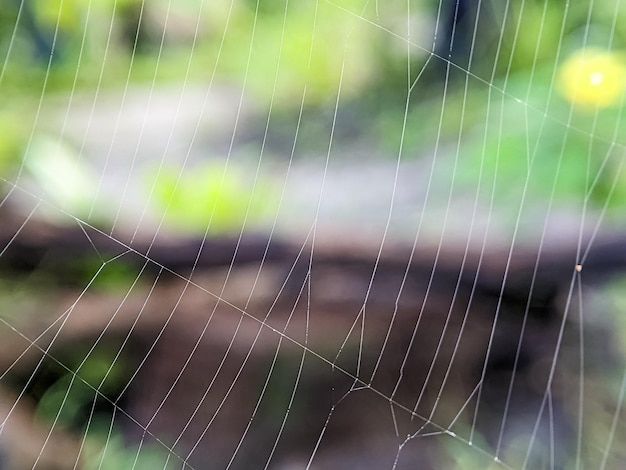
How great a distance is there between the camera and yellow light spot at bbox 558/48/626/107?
1.66 ft

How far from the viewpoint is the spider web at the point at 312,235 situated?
469 mm

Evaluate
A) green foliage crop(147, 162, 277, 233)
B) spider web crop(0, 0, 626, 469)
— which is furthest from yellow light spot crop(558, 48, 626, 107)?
green foliage crop(147, 162, 277, 233)

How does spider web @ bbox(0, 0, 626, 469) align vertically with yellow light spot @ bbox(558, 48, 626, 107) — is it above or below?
below

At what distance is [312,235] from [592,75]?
0.30 m

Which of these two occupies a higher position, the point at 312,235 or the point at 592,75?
the point at 592,75

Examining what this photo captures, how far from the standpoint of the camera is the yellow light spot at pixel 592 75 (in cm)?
51

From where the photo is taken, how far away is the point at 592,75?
1.67 ft

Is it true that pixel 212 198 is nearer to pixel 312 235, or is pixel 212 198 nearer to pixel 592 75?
pixel 312 235

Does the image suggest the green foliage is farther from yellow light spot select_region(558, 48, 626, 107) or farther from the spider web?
yellow light spot select_region(558, 48, 626, 107)

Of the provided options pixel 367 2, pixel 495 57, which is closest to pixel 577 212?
pixel 495 57

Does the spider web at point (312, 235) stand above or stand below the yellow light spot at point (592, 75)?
below

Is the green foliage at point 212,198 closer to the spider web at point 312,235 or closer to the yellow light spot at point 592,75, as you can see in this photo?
the spider web at point 312,235

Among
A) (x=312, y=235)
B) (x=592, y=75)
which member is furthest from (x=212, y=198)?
(x=592, y=75)

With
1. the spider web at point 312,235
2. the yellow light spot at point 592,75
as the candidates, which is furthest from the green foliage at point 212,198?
the yellow light spot at point 592,75
